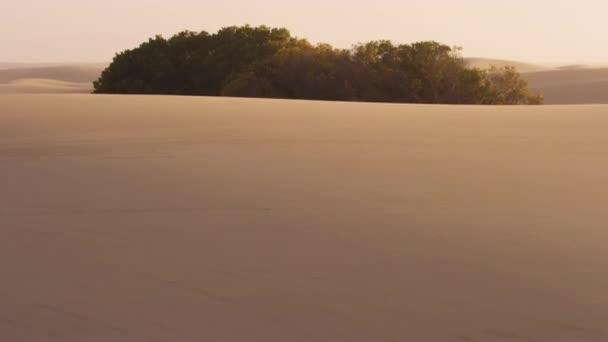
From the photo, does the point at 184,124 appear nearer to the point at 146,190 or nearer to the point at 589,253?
the point at 146,190

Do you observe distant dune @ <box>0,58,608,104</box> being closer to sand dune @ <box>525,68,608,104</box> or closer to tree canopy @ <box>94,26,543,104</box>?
sand dune @ <box>525,68,608,104</box>

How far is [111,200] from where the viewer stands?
237 inches

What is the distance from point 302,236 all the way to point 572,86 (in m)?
49.4

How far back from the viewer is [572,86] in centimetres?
5172

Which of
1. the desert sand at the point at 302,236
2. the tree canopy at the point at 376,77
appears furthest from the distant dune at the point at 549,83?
the desert sand at the point at 302,236

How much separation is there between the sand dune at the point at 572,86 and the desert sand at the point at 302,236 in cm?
3383

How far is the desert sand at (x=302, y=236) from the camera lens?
3850 mm

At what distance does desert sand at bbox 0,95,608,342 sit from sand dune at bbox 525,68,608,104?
33833 mm

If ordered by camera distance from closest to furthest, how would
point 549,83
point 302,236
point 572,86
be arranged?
point 302,236 < point 572,86 < point 549,83

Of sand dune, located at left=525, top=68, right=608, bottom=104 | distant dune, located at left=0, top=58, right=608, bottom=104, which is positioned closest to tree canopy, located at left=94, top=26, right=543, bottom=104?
sand dune, located at left=525, top=68, right=608, bottom=104

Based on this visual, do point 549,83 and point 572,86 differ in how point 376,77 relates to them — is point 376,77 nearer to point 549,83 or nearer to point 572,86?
point 572,86

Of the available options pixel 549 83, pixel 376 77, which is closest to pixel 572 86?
pixel 549 83

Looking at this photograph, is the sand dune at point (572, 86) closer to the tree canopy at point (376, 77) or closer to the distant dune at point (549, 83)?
the distant dune at point (549, 83)

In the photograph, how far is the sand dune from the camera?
4459 cm
